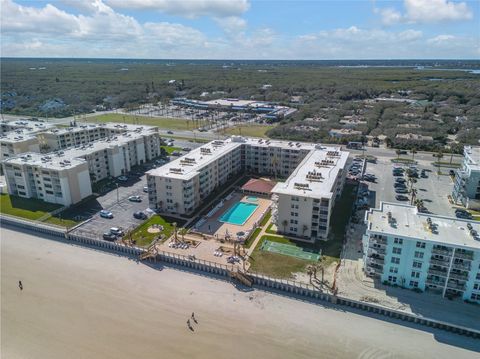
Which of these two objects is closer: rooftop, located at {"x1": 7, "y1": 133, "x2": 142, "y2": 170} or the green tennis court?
the green tennis court

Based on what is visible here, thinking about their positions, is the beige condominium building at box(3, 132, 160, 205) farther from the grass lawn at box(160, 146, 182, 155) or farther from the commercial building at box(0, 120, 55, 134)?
the commercial building at box(0, 120, 55, 134)

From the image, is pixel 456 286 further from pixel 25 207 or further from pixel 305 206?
pixel 25 207

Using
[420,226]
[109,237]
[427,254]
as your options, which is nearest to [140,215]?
[109,237]

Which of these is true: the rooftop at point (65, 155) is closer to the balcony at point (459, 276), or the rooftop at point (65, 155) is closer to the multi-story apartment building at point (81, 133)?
the multi-story apartment building at point (81, 133)

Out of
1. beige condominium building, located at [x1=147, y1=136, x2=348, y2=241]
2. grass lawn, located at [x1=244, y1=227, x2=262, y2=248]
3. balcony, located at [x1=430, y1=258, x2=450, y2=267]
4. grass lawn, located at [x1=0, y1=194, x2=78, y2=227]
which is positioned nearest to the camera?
balcony, located at [x1=430, y1=258, x2=450, y2=267]

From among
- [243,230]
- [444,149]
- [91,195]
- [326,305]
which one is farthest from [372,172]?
[91,195]

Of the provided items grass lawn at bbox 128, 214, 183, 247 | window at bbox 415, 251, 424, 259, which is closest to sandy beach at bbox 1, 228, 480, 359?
grass lawn at bbox 128, 214, 183, 247
